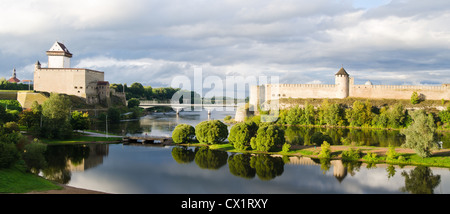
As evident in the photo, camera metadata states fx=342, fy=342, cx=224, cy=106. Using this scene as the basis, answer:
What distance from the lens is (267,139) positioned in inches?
1118

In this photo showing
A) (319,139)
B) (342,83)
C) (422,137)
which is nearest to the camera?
(422,137)

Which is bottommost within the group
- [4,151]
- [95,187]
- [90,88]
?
[95,187]

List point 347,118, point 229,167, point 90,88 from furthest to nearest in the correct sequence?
point 90,88
point 347,118
point 229,167

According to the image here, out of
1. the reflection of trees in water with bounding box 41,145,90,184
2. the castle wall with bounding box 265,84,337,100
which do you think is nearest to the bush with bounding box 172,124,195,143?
the reflection of trees in water with bounding box 41,145,90,184

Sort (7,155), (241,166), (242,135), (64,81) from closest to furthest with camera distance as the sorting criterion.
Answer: (7,155)
(241,166)
(242,135)
(64,81)

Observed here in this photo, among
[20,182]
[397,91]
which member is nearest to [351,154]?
[20,182]

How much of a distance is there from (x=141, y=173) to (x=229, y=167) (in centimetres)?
612

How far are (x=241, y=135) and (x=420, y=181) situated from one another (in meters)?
13.7

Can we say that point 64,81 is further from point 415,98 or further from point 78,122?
point 415,98

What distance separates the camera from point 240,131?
29641 mm

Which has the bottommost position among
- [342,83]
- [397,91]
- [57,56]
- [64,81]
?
[397,91]

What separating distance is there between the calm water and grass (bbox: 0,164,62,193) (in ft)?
4.54
